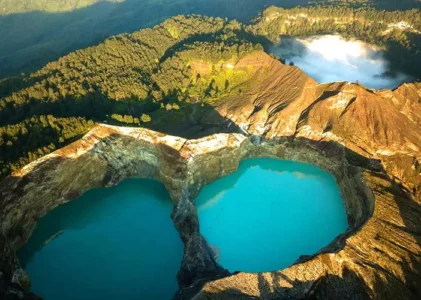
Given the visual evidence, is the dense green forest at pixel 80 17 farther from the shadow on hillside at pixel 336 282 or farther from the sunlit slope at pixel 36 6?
the shadow on hillside at pixel 336 282

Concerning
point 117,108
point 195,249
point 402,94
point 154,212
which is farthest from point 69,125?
point 402,94

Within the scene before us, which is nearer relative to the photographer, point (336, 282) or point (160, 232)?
point (336, 282)

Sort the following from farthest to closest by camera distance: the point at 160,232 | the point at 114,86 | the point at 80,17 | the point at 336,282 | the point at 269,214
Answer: the point at 80,17
the point at 114,86
the point at 269,214
the point at 160,232
the point at 336,282

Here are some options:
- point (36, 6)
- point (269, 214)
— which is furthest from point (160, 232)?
point (36, 6)

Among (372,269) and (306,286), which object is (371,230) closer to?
(372,269)

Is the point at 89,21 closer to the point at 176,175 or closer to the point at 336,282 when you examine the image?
the point at 176,175

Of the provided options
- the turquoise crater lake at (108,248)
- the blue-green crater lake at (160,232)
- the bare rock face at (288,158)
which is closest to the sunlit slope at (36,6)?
the bare rock face at (288,158)
